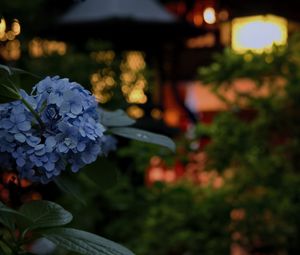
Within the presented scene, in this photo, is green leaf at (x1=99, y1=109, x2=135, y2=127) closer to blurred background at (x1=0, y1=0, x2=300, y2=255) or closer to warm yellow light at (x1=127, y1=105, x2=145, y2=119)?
blurred background at (x1=0, y1=0, x2=300, y2=255)

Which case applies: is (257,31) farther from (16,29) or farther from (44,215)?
(44,215)

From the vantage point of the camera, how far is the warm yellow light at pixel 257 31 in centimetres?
536

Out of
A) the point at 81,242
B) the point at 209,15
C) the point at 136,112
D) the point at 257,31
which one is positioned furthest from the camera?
the point at 209,15

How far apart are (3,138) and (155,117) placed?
4033mm

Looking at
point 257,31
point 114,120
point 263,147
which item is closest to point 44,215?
point 114,120

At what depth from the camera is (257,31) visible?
5.47 meters

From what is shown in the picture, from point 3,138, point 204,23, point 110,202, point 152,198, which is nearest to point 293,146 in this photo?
point 152,198

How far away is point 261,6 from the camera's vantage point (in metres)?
6.23

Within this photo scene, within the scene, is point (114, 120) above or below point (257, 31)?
below

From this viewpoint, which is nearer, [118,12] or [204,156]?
[204,156]

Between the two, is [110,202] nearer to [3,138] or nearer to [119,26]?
[119,26]

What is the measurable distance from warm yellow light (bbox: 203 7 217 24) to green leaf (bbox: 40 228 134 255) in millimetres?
4458

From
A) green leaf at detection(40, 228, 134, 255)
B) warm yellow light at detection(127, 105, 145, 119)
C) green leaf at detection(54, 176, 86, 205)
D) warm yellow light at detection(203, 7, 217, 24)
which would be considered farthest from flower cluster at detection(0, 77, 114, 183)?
warm yellow light at detection(203, 7, 217, 24)

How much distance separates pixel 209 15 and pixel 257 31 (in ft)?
1.57
